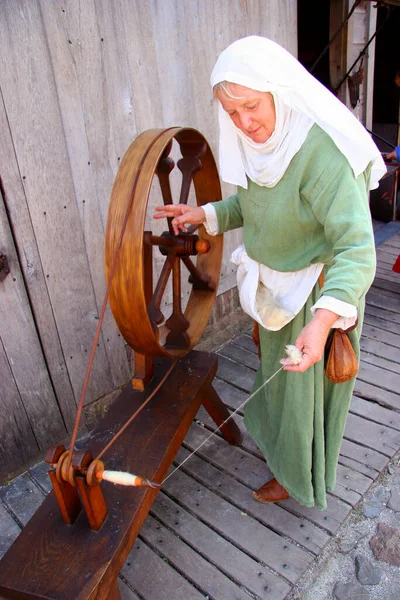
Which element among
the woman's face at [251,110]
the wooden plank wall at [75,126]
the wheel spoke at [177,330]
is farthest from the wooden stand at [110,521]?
the woman's face at [251,110]

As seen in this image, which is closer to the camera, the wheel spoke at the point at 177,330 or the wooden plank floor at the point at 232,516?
the wooden plank floor at the point at 232,516

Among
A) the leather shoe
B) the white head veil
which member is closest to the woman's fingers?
the white head veil

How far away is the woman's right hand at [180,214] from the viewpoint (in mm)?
1890

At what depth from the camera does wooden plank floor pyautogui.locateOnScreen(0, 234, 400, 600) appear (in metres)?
1.89

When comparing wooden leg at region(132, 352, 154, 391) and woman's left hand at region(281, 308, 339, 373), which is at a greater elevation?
woman's left hand at region(281, 308, 339, 373)

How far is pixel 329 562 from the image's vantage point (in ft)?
6.40

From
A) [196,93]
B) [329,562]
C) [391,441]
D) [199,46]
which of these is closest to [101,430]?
[329,562]

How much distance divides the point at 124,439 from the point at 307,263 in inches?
36.6

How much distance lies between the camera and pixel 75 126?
88.1 inches

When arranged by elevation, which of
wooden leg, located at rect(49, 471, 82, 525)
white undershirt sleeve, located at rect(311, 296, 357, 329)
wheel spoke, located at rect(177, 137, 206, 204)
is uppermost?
wheel spoke, located at rect(177, 137, 206, 204)

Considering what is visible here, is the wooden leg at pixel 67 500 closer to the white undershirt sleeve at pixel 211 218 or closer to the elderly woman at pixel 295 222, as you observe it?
the elderly woman at pixel 295 222

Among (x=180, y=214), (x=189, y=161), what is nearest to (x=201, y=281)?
(x=180, y=214)

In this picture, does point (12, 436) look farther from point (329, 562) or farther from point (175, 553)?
point (329, 562)

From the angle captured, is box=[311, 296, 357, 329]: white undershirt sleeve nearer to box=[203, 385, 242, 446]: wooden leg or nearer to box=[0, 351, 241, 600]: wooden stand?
box=[0, 351, 241, 600]: wooden stand
